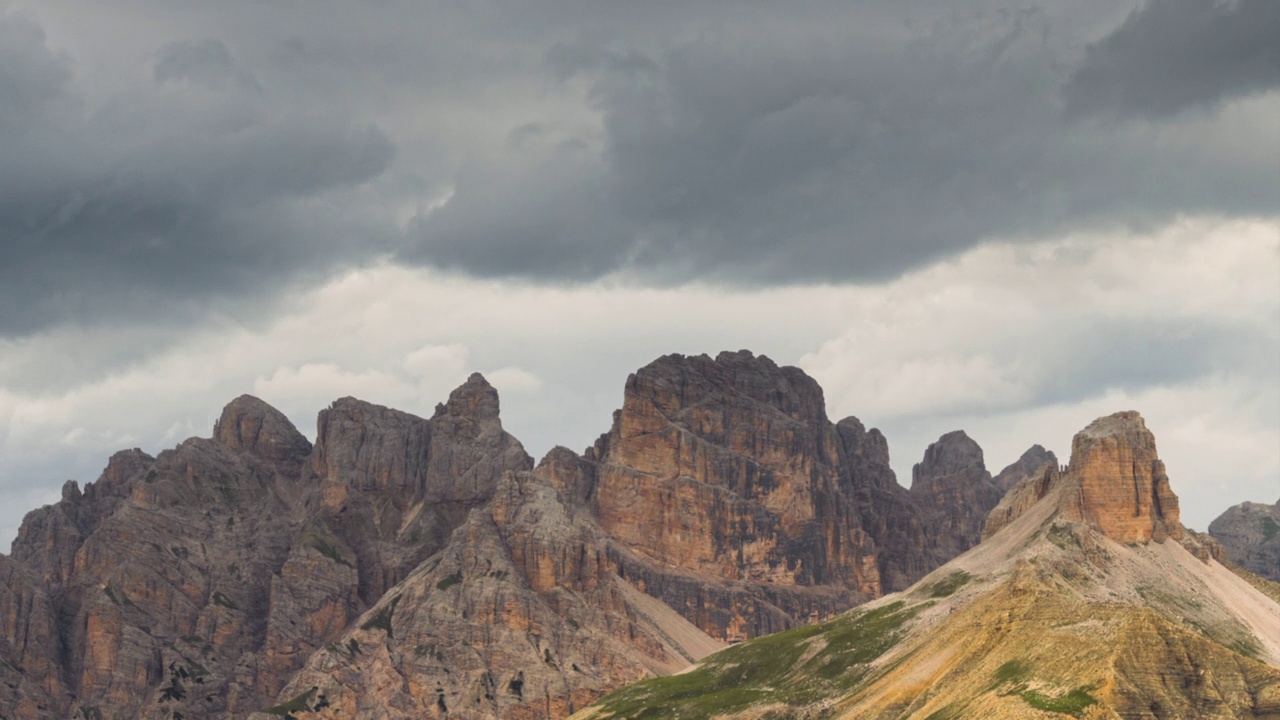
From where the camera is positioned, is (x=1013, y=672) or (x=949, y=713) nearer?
(x=1013, y=672)

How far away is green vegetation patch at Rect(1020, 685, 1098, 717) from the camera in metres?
149

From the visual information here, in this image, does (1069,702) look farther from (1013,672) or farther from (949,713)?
(949,713)

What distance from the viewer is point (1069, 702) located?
150375mm

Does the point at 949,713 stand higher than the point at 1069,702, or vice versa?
the point at 949,713

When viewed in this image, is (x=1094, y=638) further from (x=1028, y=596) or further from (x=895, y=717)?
(x=895, y=717)

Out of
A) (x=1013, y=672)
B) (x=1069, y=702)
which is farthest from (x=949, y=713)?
(x=1069, y=702)

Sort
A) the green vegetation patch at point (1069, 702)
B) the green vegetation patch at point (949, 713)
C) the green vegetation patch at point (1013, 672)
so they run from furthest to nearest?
the green vegetation patch at point (949, 713)
the green vegetation patch at point (1013, 672)
the green vegetation patch at point (1069, 702)

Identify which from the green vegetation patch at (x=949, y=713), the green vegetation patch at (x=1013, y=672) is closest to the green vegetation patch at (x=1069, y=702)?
the green vegetation patch at (x=1013, y=672)

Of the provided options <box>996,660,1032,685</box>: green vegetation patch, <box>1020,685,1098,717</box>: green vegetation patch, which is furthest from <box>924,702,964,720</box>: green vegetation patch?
<box>1020,685,1098,717</box>: green vegetation patch

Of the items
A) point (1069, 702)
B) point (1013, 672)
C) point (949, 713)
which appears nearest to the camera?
point (1069, 702)

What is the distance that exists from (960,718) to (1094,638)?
46.1 ft

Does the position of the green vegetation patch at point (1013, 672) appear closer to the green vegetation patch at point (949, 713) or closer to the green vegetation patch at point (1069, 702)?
the green vegetation patch at point (949, 713)

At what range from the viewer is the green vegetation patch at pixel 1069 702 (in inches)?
5851

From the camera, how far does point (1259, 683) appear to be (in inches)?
6166
